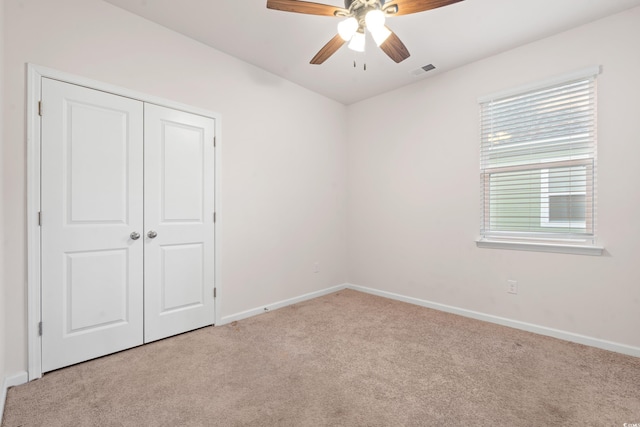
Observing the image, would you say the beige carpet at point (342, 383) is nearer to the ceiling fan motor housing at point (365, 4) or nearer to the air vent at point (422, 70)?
the ceiling fan motor housing at point (365, 4)

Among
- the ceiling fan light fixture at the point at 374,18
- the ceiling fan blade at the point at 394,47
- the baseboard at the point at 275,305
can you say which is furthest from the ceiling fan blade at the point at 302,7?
the baseboard at the point at 275,305

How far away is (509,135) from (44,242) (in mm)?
3993

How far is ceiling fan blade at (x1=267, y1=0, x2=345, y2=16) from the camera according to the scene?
1.77 meters

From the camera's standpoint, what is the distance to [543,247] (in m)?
2.71

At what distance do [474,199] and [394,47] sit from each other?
1.80 metres

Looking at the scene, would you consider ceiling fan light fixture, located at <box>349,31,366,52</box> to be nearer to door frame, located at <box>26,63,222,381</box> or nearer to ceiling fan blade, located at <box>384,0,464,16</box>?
ceiling fan blade, located at <box>384,0,464,16</box>

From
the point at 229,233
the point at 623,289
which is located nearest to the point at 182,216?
the point at 229,233

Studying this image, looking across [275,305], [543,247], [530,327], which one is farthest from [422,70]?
[275,305]

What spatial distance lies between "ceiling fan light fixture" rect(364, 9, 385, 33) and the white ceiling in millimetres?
618

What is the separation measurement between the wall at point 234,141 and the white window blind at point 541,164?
1965 mm

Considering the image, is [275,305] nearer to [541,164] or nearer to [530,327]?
[530,327]

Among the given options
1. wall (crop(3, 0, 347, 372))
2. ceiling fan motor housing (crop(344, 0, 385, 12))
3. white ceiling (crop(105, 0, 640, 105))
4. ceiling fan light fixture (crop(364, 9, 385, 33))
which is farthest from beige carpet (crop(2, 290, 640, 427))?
white ceiling (crop(105, 0, 640, 105))

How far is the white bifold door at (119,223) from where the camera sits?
6.78 feet

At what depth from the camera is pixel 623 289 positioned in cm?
235
